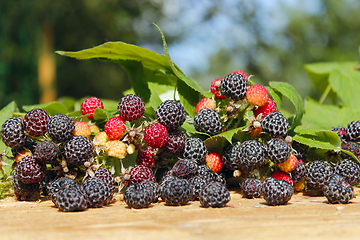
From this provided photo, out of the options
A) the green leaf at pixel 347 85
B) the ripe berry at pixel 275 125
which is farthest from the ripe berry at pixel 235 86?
the green leaf at pixel 347 85

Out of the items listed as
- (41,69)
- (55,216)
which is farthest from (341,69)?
(41,69)

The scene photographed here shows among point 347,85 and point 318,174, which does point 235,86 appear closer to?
point 318,174

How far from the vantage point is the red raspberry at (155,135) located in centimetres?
102

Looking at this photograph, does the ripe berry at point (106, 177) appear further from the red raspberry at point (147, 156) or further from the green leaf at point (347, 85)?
the green leaf at point (347, 85)

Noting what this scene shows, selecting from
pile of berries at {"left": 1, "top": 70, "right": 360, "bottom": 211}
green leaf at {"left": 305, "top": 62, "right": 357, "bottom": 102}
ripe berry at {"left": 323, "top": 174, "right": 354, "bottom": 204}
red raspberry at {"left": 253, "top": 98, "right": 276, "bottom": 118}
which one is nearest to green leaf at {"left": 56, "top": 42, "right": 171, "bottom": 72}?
pile of berries at {"left": 1, "top": 70, "right": 360, "bottom": 211}

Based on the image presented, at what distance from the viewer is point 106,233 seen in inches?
23.9

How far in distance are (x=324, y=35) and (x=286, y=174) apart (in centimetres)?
1437

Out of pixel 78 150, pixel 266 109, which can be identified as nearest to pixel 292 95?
pixel 266 109

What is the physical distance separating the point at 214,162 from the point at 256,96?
28cm

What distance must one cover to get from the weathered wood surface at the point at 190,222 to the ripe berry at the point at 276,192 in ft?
0.08

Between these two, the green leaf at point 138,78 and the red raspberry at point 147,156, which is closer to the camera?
the red raspberry at point 147,156

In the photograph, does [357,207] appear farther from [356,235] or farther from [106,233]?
[106,233]

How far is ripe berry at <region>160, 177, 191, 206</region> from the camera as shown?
914 millimetres

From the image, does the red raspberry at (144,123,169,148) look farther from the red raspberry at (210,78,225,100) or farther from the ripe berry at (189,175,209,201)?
the red raspberry at (210,78,225,100)
